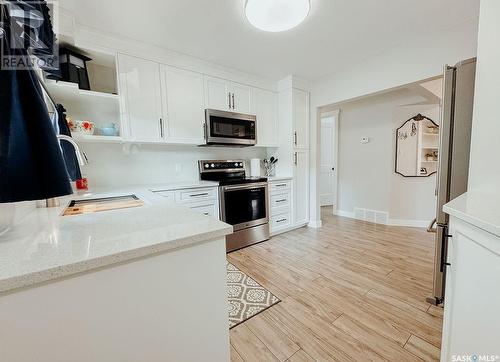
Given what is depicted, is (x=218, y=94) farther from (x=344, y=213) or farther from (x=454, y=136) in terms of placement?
(x=344, y=213)

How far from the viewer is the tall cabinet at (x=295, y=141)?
129 inches

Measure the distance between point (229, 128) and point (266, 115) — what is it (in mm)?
798

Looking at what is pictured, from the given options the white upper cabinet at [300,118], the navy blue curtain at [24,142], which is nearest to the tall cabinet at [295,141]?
the white upper cabinet at [300,118]

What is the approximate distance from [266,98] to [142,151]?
1.99m

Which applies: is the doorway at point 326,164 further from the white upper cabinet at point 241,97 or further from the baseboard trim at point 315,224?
the white upper cabinet at point 241,97

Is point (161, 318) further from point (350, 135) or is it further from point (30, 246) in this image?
point (350, 135)

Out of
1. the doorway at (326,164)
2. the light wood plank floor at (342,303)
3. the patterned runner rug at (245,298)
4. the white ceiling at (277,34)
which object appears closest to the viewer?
the light wood plank floor at (342,303)

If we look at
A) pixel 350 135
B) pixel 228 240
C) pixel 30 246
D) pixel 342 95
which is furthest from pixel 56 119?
pixel 350 135

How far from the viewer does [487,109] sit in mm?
1162

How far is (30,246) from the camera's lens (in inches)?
25.5

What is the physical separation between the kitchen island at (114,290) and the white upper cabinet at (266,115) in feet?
8.43

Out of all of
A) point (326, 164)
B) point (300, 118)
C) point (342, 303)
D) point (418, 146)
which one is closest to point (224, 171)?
point (300, 118)

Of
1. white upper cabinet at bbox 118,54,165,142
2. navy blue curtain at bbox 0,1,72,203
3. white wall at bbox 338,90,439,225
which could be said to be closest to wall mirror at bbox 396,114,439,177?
white wall at bbox 338,90,439,225

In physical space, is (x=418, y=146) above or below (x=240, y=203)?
A: above
